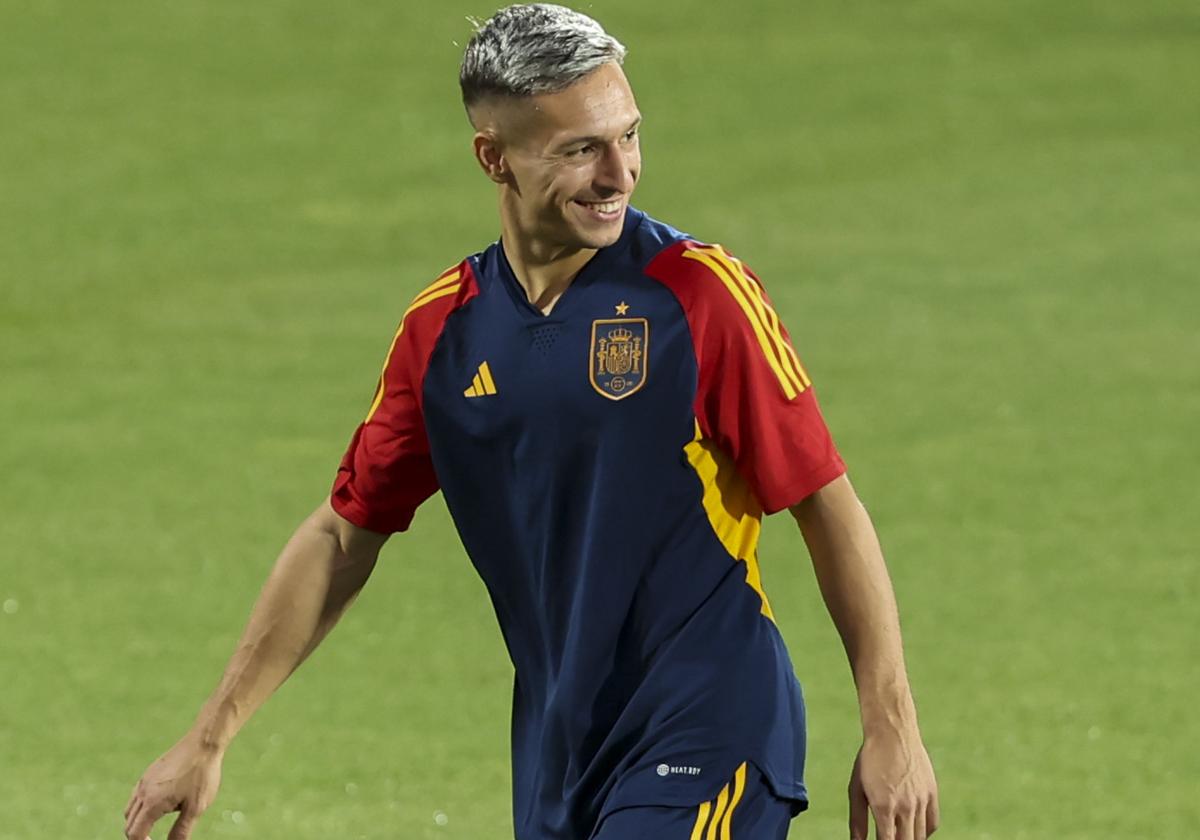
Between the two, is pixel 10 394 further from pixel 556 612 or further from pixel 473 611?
pixel 556 612

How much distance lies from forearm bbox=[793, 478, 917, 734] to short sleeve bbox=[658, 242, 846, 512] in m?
0.07

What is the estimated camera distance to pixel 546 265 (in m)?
4.55

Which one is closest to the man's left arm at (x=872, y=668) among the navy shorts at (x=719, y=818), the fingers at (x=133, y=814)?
the navy shorts at (x=719, y=818)

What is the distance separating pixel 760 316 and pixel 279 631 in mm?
1167

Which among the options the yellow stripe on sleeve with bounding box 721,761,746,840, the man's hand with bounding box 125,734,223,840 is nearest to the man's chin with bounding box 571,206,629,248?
the yellow stripe on sleeve with bounding box 721,761,746,840

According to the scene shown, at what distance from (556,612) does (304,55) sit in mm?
19692

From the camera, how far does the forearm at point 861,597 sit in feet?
14.0

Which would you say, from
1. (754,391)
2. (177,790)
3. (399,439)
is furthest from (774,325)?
(177,790)

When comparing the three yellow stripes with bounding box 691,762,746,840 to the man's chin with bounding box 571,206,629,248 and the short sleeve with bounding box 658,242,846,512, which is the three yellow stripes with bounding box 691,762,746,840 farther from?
the man's chin with bounding box 571,206,629,248

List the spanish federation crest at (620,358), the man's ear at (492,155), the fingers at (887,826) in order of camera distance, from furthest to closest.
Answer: the man's ear at (492,155) → the spanish federation crest at (620,358) → the fingers at (887,826)

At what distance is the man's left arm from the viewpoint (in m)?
4.21

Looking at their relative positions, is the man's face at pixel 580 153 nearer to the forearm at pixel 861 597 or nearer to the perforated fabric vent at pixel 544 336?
the perforated fabric vent at pixel 544 336

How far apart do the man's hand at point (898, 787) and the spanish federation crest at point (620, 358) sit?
738 millimetres

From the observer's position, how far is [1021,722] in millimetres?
9125
